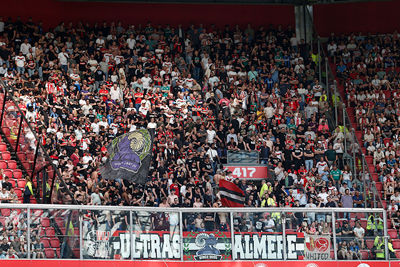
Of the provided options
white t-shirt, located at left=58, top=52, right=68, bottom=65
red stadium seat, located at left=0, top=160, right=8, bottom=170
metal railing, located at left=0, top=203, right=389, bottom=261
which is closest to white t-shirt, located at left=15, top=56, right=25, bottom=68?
white t-shirt, located at left=58, top=52, right=68, bottom=65

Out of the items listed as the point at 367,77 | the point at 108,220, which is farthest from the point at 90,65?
the point at 108,220

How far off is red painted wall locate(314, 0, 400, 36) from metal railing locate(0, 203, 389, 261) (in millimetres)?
17971

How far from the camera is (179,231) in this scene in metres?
18.7

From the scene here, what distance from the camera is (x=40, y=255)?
16.9m

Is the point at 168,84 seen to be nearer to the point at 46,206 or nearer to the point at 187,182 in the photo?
the point at 187,182

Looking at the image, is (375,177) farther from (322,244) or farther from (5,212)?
(5,212)

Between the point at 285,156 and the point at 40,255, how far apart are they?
13093 millimetres

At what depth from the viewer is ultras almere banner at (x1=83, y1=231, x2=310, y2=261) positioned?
17.7 meters

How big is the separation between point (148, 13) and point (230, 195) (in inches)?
583

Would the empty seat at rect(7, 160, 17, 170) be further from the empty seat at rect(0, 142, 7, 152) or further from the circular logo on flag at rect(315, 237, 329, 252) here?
the circular logo on flag at rect(315, 237, 329, 252)

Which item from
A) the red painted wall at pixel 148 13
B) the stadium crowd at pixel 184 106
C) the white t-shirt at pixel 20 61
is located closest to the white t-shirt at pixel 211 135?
Answer: the stadium crowd at pixel 184 106

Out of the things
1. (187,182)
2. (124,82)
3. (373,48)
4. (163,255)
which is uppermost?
(373,48)

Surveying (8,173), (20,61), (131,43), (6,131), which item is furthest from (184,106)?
(8,173)

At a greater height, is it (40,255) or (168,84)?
(168,84)
